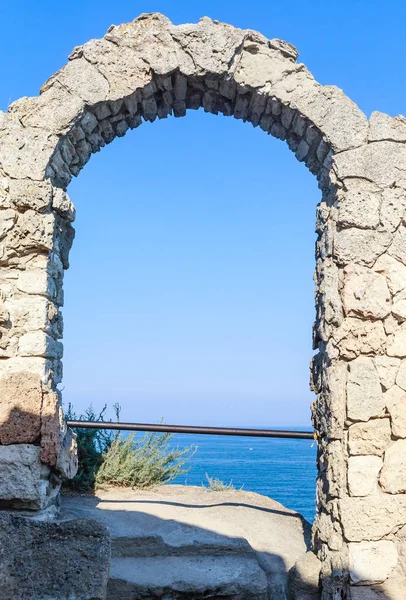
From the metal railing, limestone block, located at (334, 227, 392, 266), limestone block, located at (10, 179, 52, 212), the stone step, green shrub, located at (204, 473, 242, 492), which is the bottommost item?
the stone step

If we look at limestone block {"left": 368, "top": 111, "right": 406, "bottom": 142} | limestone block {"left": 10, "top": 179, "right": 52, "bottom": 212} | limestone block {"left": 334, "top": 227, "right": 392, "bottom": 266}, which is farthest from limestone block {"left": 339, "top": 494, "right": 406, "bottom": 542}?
limestone block {"left": 10, "top": 179, "right": 52, "bottom": 212}

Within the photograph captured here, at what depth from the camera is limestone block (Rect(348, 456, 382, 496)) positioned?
386 centimetres

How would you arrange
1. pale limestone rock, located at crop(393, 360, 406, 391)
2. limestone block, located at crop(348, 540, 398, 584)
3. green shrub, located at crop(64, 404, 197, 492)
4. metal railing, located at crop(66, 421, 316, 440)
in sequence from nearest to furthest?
limestone block, located at crop(348, 540, 398, 584), pale limestone rock, located at crop(393, 360, 406, 391), metal railing, located at crop(66, 421, 316, 440), green shrub, located at crop(64, 404, 197, 492)

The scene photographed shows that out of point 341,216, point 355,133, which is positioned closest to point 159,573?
point 341,216

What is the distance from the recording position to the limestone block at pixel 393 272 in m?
4.15

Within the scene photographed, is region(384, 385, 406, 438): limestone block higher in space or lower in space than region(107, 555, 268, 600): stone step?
higher

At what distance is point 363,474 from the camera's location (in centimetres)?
389

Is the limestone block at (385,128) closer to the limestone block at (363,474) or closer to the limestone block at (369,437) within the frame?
the limestone block at (369,437)

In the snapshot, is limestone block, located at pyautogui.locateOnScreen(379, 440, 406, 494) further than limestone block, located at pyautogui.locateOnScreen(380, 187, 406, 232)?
No

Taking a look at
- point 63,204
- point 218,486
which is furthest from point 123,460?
point 63,204

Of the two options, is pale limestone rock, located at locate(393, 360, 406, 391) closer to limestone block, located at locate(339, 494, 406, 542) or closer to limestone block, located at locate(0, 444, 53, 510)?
limestone block, located at locate(339, 494, 406, 542)

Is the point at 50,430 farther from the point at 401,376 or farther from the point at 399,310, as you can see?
the point at 399,310

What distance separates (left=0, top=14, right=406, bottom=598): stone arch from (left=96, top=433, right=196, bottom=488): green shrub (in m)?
1.78

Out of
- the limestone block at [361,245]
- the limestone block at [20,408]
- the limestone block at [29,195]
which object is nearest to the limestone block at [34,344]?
the limestone block at [20,408]
